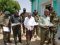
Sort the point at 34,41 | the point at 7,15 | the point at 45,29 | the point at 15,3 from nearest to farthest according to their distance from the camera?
the point at 45,29 < the point at 7,15 < the point at 34,41 < the point at 15,3

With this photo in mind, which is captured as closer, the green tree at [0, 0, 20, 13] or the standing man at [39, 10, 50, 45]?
the standing man at [39, 10, 50, 45]

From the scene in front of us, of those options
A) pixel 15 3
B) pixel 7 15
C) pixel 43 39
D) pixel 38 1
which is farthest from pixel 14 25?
pixel 15 3

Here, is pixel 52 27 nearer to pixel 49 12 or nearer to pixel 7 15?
pixel 49 12

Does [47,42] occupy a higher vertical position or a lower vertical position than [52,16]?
lower

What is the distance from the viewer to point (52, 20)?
14.6 metres

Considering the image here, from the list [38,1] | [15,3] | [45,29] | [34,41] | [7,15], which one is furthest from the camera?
[15,3]

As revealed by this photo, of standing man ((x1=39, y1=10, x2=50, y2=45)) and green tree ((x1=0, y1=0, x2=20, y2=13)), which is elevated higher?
green tree ((x1=0, y1=0, x2=20, y2=13))

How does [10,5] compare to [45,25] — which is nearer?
[45,25]

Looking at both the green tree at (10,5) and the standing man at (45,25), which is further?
the green tree at (10,5)

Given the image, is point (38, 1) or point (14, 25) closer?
point (14, 25)

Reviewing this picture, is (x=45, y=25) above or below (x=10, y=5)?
below

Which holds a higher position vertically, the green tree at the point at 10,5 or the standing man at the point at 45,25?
the green tree at the point at 10,5

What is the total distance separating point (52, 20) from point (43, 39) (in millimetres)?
1086

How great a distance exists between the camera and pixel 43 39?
14.5 metres
